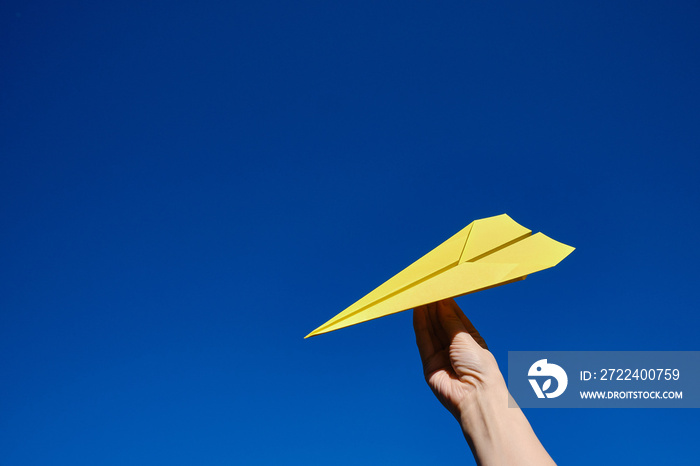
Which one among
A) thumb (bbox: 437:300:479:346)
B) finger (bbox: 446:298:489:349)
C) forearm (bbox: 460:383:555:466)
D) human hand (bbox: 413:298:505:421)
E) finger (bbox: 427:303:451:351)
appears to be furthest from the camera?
finger (bbox: 427:303:451:351)

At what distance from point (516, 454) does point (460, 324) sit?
35.9 inches

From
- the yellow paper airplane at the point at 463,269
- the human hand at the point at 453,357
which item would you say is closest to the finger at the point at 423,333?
the human hand at the point at 453,357

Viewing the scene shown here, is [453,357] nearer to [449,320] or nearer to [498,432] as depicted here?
[449,320]

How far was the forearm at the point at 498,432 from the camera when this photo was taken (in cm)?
240

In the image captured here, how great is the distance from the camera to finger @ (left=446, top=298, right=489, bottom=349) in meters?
3.14

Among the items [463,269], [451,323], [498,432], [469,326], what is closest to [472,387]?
[498,432]

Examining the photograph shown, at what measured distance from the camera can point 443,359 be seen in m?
3.21

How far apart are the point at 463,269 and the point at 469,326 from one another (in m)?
0.46

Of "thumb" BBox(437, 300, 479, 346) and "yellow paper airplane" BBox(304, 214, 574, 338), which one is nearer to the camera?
"yellow paper airplane" BBox(304, 214, 574, 338)

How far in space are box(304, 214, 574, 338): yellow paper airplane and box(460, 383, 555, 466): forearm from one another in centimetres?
61

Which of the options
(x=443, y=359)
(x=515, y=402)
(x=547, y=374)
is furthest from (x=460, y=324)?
(x=547, y=374)

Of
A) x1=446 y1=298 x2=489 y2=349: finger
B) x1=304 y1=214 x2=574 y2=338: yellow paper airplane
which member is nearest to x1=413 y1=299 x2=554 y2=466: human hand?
x1=446 y1=298 x2=489 y2=349: finger

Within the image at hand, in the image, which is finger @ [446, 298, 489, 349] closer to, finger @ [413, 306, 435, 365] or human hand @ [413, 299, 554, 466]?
human hand @ [413, 299, 554, 466]

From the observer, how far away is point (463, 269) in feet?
10.1
